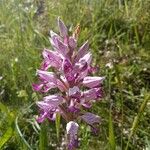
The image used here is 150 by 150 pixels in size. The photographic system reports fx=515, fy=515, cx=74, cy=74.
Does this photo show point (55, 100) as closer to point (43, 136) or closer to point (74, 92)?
point (74, 92)

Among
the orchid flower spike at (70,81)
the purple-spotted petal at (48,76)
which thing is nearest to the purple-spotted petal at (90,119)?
the orchid flower spike at (70,81)

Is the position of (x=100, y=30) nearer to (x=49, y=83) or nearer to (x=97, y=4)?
(x=97, y=4)

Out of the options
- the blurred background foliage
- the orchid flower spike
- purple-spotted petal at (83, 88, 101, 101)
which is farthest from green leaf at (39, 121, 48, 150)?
the blurred background foliage

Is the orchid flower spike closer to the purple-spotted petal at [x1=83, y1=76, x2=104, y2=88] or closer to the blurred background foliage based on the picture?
the purple-spotted petal at [x1=83, y1=76, x2=104, y2=88]

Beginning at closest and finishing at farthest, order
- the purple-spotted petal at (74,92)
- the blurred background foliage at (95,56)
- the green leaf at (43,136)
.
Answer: the purple-spotted petal at (74,92), the green leaf at (43,136), the blurred background foliage at (95,56)

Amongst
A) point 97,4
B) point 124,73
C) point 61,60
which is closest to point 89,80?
point 61,60

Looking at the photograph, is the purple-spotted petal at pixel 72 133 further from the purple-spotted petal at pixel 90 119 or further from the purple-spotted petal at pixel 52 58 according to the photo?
the purple-spotted petal at pixel 52 58

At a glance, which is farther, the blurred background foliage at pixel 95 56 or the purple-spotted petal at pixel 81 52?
the blurred background foliage at pixel 95 56
